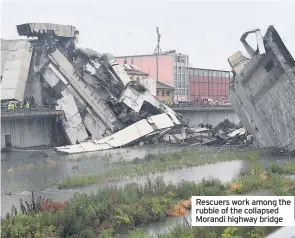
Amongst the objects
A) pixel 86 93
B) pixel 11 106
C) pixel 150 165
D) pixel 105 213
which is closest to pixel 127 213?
pixel 105 213

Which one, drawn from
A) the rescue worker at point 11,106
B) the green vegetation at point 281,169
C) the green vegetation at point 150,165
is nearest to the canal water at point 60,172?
the green vegetation at point 150,165

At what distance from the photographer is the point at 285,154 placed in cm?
2423

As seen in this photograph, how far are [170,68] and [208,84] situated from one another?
9881 millimetres

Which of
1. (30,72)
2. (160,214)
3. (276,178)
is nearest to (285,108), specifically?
(276,178)

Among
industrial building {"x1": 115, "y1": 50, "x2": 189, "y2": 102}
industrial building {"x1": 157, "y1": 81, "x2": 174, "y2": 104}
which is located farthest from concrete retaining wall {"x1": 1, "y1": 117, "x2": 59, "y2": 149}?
industrial building {"x1": 115, "y1": 50, "x2": 189, "y2": 102}

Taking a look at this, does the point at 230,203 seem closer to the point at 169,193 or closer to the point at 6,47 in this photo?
the point at 169,193

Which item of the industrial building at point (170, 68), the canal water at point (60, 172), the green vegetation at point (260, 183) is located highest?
the industrial building at point (170, 68)

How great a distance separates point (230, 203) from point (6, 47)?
115ft
